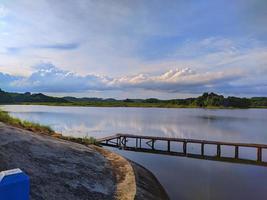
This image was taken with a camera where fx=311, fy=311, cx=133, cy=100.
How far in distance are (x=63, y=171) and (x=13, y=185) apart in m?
8.81

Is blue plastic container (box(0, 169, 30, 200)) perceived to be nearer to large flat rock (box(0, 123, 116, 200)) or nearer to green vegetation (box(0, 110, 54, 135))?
large flat rock (box(0, 123, 116, 200))

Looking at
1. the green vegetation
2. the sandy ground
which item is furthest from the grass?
the sandy ground

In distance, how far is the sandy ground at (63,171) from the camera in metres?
9.52

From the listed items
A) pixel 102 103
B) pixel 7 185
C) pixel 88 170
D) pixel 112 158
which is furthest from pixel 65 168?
pixel 102 103

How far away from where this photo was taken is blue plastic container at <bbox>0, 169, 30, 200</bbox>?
2.52 m

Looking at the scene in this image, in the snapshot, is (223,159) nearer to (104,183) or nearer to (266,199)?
(266,199)

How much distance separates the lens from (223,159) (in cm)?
2481

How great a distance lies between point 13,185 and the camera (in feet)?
8.41

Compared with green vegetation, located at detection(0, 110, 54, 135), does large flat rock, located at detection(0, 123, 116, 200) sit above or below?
below

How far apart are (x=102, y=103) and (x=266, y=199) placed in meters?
142

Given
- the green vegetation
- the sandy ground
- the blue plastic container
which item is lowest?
the sandy ground

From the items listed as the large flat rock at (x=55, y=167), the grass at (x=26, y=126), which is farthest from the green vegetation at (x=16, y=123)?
the large flat rock at (x=55, y=167)

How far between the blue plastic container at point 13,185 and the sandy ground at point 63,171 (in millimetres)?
6193

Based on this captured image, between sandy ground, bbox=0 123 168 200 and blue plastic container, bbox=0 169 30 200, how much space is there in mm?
6193
